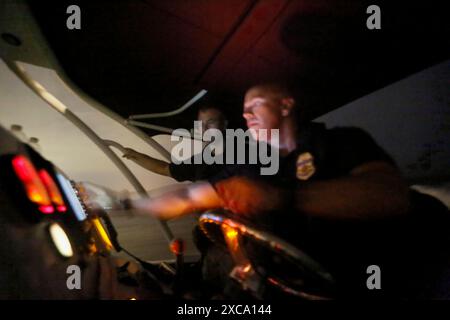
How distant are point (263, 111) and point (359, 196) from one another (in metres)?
0.63

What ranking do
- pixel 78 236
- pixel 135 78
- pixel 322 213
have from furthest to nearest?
pixel 135 78, pixel 322 213, pixel 78 236

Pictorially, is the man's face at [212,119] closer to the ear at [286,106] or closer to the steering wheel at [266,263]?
the ear at [286,106]

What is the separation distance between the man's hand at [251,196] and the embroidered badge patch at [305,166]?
13.7 inches

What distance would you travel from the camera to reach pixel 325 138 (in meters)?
0.99

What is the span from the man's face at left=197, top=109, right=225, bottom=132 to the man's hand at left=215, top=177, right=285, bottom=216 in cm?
117

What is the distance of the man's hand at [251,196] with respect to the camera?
67 centimetres

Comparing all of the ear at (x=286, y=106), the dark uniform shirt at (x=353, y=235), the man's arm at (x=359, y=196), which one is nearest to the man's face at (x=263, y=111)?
the ear at (x=286, y=106)

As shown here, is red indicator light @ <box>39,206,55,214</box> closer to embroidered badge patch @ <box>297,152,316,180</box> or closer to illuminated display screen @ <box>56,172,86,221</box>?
illuminated display screen @ <box>56,172,86,221</box>

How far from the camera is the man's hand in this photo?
0.67m
